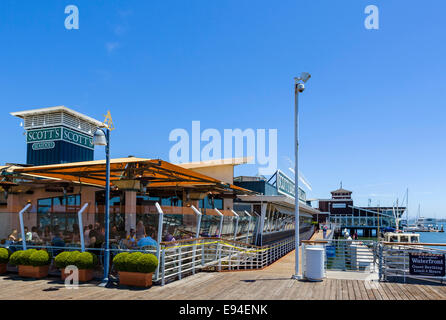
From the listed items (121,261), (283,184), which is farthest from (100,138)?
(283,184)

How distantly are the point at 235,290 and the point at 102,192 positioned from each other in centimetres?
1215

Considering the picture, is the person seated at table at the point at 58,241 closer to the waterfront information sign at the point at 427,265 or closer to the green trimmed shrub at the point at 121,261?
the green trimmed shrub at the point at 121,261

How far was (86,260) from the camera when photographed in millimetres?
9984

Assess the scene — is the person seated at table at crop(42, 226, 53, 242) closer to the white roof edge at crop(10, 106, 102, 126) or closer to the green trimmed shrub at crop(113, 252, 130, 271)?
the green trimmed shrub at crop(113, 252, 130, 271)

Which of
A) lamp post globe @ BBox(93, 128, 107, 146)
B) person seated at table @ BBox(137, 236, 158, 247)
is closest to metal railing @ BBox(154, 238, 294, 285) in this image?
person seated at table @ BBox(137, 236, 158, 247)

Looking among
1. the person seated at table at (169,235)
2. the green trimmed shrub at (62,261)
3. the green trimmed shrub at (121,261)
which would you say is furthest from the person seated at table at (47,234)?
the person seated at table at (169,235)

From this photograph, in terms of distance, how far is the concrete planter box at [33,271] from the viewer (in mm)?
10406

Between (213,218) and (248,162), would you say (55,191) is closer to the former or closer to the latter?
(213,218)

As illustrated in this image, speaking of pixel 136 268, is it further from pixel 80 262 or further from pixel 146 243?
pixel 80 262

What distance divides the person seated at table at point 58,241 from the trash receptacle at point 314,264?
7.17 meters

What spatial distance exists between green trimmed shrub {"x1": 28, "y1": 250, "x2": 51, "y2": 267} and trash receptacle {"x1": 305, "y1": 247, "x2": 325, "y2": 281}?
288 inches

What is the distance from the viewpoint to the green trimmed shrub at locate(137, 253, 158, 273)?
9156 mm
